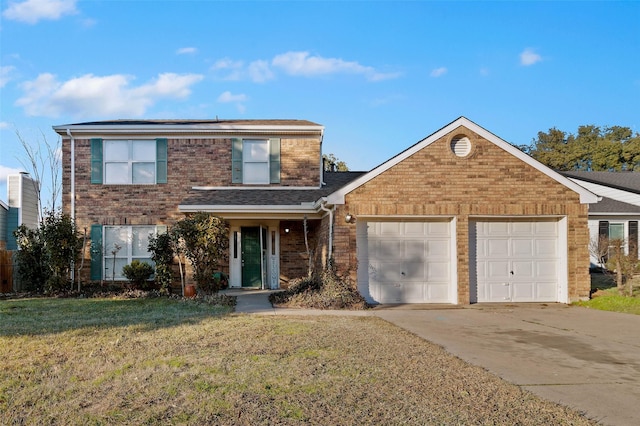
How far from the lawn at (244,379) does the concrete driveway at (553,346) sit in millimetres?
414

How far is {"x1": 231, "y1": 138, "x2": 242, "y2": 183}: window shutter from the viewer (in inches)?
680

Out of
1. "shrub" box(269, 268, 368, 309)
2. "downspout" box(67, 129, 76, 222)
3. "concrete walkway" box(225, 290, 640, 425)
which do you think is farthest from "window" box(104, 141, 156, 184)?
"shrub" box(269, 268, 368, 309)

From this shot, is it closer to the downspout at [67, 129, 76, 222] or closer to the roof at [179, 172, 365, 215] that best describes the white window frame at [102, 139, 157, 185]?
the downspout at [67, 129, 76, 222]

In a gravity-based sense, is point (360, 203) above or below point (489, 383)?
above

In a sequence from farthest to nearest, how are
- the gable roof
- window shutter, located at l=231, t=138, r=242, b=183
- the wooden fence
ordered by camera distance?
window shutter, located at l=231, t=138, r=242, b=183
the wooden fence
the gable roof

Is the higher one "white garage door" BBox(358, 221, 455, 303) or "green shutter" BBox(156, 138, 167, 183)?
"green shutter" BBox(156, 138, 167, 183)

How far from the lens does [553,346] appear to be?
8.28 metres

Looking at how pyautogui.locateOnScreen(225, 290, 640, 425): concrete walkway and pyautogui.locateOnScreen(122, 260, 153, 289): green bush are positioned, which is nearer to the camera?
pyautogui.locateOnScreen(225, 290, 640, 425): concrete walkway

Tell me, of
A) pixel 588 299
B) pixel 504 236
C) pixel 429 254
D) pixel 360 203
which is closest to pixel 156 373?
pixel 360 203

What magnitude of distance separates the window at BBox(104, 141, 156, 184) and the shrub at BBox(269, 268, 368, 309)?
6.34 m

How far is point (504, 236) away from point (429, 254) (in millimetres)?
1993

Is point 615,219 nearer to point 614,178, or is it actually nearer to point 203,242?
point 614,178

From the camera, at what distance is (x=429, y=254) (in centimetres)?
1391

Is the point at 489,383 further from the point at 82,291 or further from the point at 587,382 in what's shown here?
the point at 82,291
